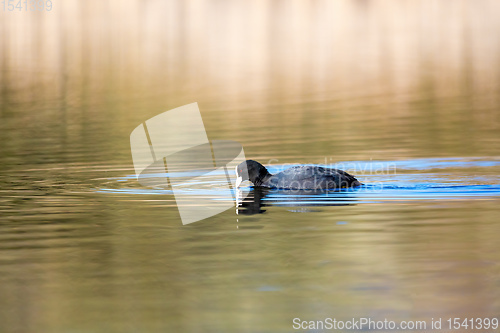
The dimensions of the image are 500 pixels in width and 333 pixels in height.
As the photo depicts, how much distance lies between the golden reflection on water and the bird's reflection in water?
1.44 ft

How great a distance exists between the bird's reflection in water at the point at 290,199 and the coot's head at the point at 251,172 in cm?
43

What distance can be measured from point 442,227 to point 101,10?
109677 mm

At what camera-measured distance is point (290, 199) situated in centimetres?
1584

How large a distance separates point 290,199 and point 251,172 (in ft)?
6.20

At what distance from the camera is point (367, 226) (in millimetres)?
12789

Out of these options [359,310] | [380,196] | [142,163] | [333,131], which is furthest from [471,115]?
[359,310]

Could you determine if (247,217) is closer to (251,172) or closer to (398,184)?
(251,172)

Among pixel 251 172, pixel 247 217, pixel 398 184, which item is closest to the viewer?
pixel 247 217

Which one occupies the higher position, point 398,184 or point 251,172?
point 251,172

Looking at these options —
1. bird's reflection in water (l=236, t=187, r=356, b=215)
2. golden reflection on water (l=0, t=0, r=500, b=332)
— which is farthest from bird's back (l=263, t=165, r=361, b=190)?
golden reflection on water (l=0, t=0, r=500, b=332)

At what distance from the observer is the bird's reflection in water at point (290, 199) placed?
1495cm

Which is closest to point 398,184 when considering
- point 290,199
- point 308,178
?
point 308,178

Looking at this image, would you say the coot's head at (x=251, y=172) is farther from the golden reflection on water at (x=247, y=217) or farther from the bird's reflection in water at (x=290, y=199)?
the golden reflection on water at (x=247, y=217)

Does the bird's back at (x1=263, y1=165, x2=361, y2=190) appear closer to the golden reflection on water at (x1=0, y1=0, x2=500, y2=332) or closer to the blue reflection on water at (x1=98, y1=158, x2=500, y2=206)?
the blue reflection on water at (x1=98, y1=158, x2=500, y2=206)
